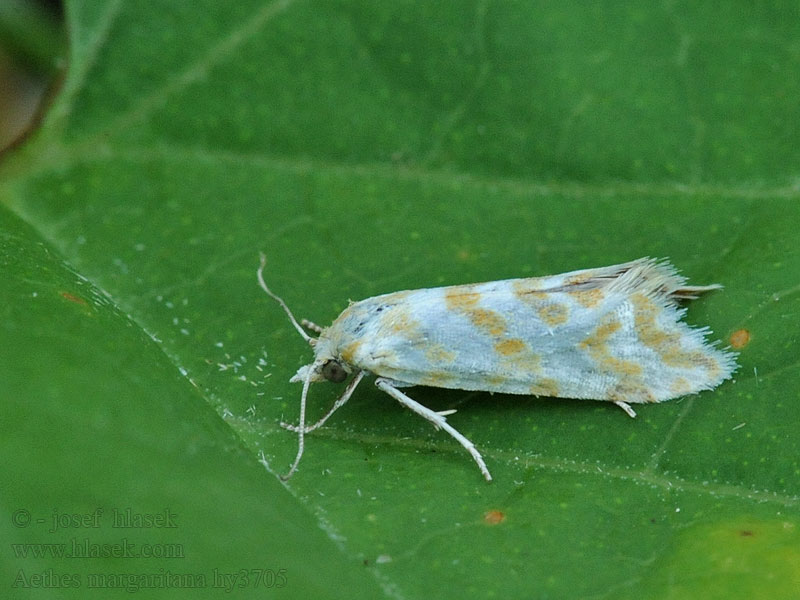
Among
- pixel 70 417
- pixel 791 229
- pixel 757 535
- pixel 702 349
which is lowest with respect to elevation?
pixel 757 535

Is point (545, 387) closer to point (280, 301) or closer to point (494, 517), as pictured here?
point (494, 517)

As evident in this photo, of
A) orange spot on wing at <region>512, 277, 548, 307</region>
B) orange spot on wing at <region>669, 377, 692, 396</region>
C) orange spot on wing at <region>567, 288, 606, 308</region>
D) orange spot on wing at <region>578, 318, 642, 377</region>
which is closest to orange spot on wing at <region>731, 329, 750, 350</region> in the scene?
orange spot on wing at <region>669, 377, 692, 396</region>

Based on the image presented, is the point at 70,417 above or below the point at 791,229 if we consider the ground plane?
above

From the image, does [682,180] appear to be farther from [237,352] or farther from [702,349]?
[237,352]

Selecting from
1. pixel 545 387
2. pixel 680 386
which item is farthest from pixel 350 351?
pixel 680 386

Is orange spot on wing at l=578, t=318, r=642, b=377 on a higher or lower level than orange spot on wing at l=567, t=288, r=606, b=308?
lower

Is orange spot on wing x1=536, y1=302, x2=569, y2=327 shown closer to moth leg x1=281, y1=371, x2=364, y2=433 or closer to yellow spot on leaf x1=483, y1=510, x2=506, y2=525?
moth leg x1=281, y1=371, x2=364, y2=433

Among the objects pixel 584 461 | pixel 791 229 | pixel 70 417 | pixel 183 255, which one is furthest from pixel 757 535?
pixel 183 255
